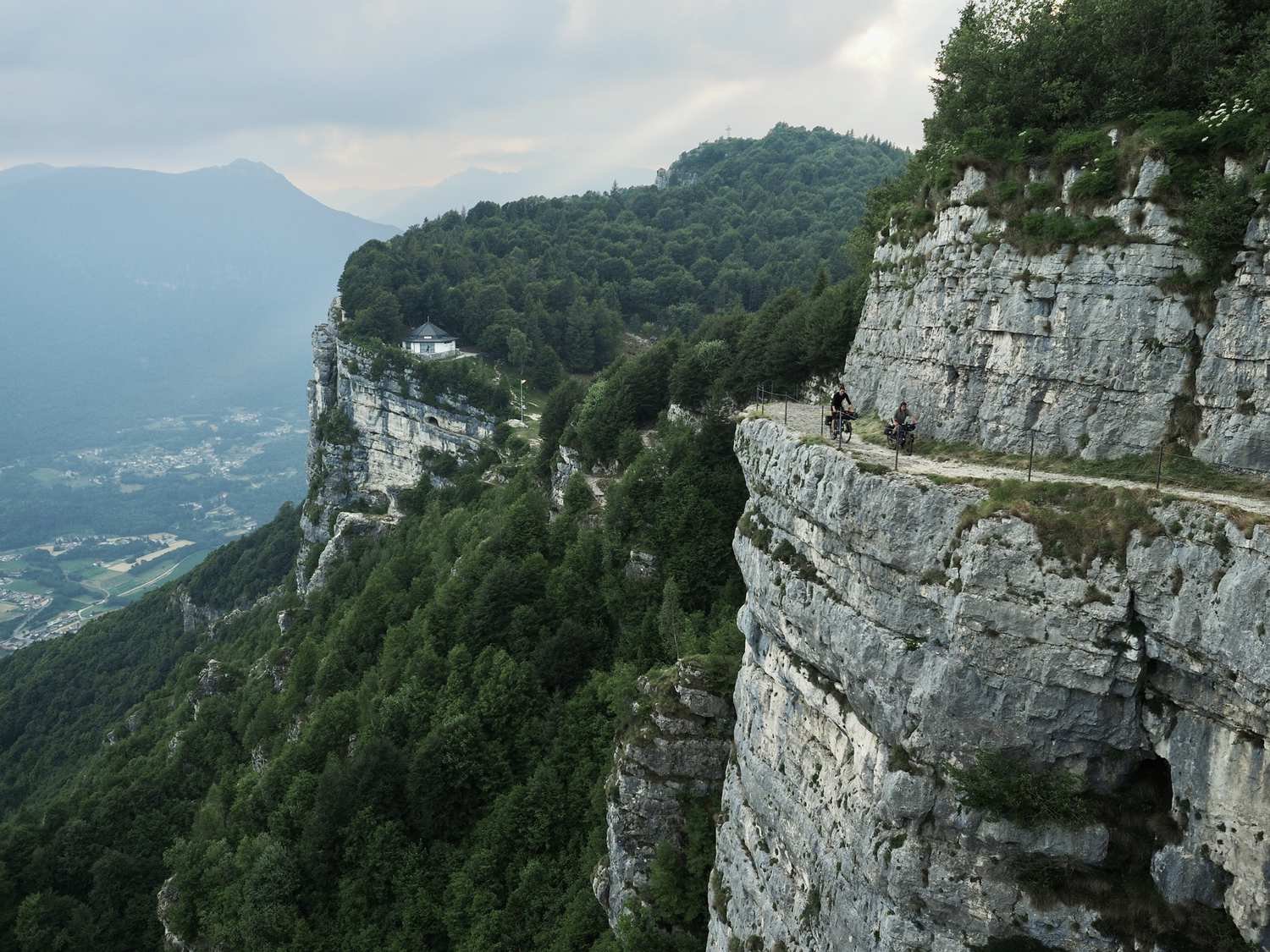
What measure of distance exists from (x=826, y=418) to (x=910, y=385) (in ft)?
8.23

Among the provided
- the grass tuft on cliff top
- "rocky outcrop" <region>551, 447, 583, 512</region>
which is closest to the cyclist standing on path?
the grass tuft on cliff top

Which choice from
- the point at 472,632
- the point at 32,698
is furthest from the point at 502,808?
the point at 32,698

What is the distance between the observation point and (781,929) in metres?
19.7

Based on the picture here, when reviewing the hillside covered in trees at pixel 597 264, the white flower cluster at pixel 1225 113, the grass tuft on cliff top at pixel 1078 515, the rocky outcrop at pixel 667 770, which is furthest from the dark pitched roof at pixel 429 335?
the grass tuft on cliff top at pixel 1078 515

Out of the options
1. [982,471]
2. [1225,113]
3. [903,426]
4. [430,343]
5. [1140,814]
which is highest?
[1225,113]

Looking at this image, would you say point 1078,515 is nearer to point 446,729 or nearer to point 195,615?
point 446,729

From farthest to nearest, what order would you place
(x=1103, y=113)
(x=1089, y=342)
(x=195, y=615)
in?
(x=195, y=615)
(x=1103, y=113)
(x=1089, y=342)

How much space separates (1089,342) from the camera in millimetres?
16859

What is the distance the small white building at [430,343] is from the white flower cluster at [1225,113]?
239 feet

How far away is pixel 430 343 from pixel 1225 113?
75.5m

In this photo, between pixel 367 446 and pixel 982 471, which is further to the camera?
pixel 367 446

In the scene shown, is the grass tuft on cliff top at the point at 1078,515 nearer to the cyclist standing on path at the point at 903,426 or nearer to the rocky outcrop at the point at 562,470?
the cyclist standing on path at the point at 903,426

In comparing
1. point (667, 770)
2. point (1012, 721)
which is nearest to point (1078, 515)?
point (1012, 721)

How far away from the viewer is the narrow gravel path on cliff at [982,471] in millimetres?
13648
